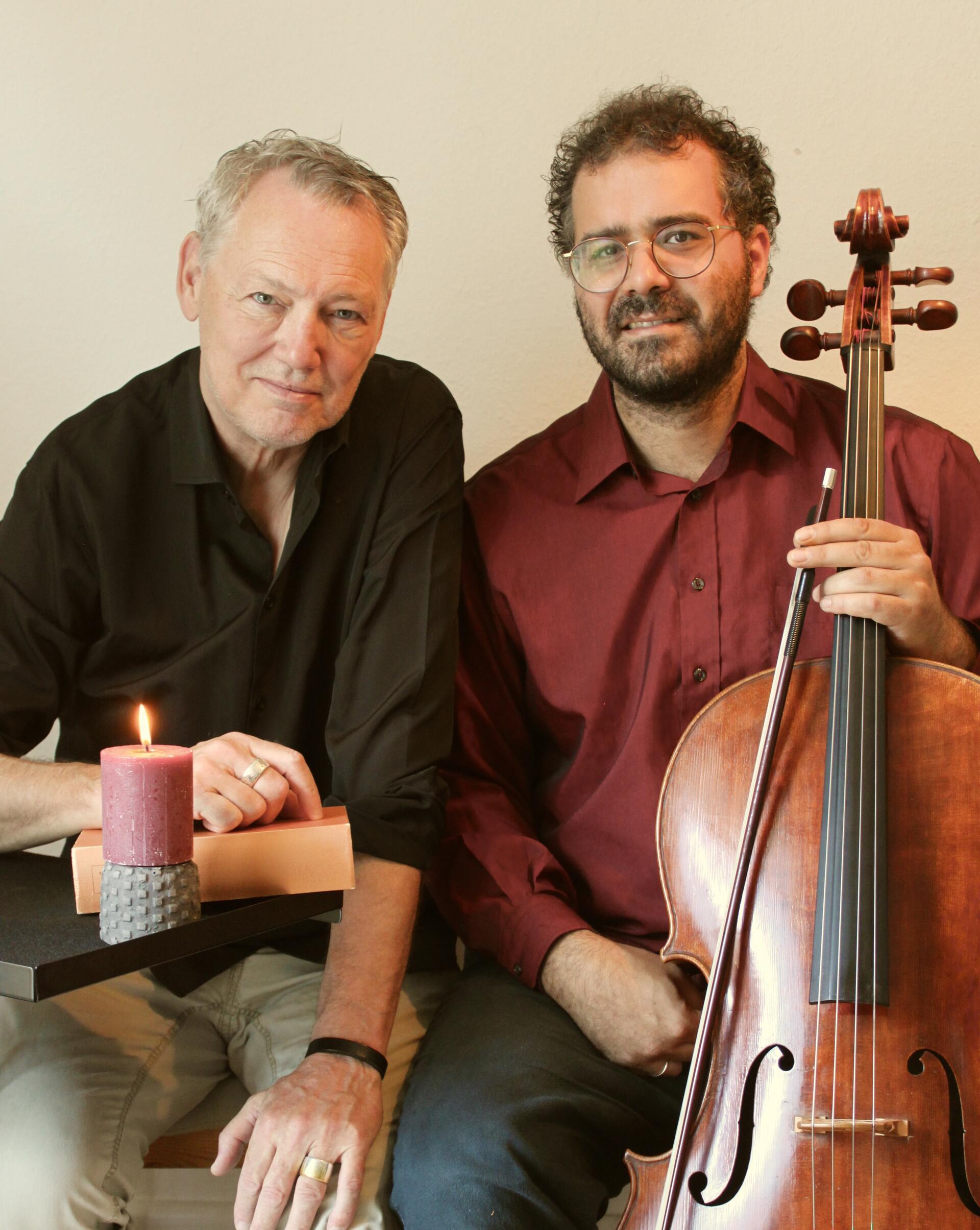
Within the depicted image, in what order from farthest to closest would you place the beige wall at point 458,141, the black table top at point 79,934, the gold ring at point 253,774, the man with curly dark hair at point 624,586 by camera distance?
1. the beige wall at point 458,141
2. the man with curly dark hair at point 624,586
3. the gold ring at point 253,774
4. the black table top at point 79,934

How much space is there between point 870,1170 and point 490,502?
994 mm

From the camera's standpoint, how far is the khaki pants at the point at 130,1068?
4.13 feet

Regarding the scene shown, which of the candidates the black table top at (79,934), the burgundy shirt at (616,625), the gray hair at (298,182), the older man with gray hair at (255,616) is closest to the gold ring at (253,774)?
the black table top at (79,934)

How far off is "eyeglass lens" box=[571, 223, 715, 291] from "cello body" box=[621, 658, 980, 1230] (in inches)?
23.6

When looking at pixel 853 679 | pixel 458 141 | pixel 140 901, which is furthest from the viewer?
pixel 458 141

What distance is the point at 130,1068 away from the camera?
4.65 ft

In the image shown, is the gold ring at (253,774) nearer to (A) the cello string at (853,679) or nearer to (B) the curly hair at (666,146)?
(A) the cello string at (853,679)

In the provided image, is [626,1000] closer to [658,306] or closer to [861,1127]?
[861,1127]

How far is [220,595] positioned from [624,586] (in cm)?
54

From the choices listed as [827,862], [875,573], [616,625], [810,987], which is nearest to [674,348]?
[616,625]

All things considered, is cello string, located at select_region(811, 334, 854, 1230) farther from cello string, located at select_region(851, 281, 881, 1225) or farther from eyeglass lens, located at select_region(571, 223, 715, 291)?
eyeglass lens, located at select_region(571, 223, 715, 291)

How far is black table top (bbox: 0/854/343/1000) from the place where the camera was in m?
0.91

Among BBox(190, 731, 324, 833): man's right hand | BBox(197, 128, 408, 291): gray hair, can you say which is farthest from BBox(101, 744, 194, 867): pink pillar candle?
BBox(197, 128, 408, 291): gray hair

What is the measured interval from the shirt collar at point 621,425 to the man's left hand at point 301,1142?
2.70ft
